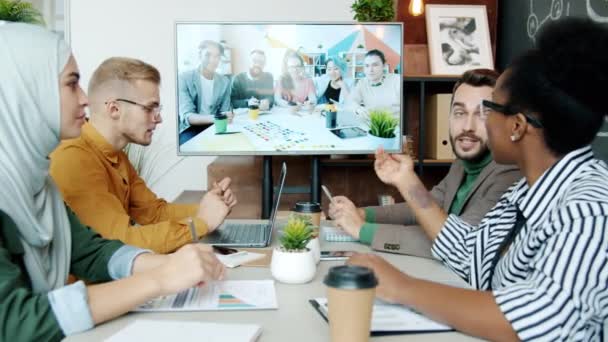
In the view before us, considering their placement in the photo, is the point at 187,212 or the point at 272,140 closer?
the point at 187,212

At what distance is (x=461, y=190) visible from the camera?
7.05ft

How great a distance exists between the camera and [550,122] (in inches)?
47.6

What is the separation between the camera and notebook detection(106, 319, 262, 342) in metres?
1.03

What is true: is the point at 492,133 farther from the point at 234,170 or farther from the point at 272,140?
the point at 234,170

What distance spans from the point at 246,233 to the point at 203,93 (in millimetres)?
1204

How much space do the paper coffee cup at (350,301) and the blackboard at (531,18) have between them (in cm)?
188

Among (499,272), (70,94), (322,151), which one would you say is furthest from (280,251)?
(322,151)

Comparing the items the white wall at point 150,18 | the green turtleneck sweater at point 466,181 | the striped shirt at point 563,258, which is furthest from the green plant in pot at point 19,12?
the striped shirt at point 563,258

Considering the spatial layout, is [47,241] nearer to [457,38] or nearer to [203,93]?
[203,93]

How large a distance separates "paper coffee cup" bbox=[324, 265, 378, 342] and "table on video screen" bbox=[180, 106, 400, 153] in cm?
222

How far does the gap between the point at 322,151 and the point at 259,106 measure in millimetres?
386

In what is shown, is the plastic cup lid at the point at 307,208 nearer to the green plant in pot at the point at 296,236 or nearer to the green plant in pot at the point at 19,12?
the green plant in pot at the point at 296,236

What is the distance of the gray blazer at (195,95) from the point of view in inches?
121

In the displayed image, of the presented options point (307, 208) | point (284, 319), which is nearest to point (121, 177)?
point (307, 208)
